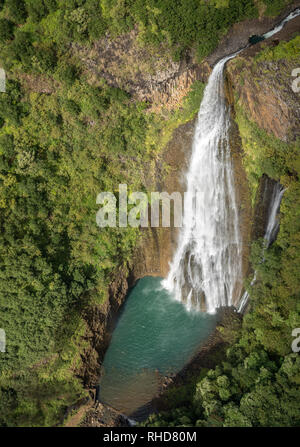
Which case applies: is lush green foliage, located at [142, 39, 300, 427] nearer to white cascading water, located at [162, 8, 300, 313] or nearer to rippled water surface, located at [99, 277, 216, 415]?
white cascading water, located at [162, 8, 300, 313]

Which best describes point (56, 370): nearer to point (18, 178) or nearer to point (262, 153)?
point (18, 178)

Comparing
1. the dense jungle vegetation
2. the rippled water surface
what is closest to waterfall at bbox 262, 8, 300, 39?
the dense jungle vegetation

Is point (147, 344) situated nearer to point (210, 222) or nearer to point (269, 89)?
point (210, 222)

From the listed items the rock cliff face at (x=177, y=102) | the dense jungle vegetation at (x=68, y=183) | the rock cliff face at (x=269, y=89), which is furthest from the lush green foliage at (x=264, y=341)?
the rock cliff face at (x=177, y=102)

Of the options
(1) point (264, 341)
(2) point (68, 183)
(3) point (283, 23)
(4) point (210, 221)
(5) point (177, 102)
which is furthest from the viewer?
(4) point (210, 221)

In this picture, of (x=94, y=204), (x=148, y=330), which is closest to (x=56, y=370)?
(x=148, y=330)

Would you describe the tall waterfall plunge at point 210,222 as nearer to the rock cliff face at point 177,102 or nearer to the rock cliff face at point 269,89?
the rock cliff face at point 177,102

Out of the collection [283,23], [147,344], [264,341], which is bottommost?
[147,344]

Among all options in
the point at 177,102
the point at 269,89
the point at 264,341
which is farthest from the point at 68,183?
the point at 264,341
